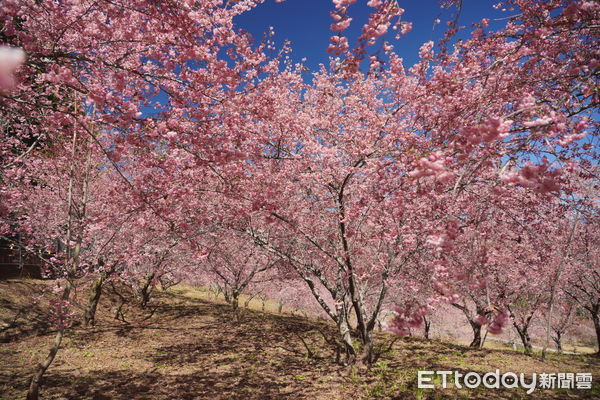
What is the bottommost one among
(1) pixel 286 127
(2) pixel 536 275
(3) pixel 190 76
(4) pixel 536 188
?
(2) pixel 536 275

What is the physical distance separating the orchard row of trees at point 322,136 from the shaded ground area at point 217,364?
1.27 meters

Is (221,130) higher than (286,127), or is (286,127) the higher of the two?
(286,127)

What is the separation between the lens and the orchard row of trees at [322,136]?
3.36 metres

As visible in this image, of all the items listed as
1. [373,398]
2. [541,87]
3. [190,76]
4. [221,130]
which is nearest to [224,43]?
[190,76]

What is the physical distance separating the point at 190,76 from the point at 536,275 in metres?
16.5

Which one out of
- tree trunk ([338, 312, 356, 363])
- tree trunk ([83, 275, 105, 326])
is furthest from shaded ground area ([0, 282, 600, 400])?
tree trunk ([83, 275, 105, 326])

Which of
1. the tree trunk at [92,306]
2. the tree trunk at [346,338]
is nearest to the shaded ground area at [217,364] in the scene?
the tree trunk at [346,338]

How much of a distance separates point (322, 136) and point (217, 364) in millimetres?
7434

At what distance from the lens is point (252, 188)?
8219 mm

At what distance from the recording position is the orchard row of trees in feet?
11.0

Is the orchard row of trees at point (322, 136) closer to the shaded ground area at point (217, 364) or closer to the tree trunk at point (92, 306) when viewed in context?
the tree trunk at point (92, 306)

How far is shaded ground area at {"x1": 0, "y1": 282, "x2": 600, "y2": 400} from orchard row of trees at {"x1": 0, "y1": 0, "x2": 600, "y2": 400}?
1267mm

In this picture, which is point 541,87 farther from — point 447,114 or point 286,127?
point 286,127

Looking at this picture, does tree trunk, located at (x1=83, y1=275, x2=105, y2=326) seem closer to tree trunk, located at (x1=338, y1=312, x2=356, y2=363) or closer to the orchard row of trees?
the orchard row of trees
